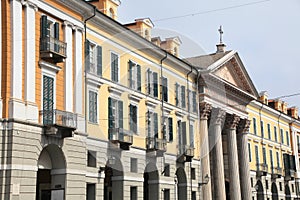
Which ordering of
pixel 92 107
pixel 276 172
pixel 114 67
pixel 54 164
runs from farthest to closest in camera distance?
pixel 276 172 → pixel 114 67 → pixel 92 107 → pixel 54 164

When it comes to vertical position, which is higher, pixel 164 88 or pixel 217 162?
pixel 164 88

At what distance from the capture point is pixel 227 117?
165 feet

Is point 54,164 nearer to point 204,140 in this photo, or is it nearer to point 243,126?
point 204,140

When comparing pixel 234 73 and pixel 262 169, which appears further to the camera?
pixel 262 169

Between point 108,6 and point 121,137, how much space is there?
8.91 meters

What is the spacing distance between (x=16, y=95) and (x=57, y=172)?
4.89 meters

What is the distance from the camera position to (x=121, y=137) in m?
31.6

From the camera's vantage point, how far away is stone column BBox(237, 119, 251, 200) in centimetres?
5156

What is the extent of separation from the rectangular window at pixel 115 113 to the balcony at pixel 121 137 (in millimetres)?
465

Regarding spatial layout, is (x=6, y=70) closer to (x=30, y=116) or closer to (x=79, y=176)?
(x=30, y=116)

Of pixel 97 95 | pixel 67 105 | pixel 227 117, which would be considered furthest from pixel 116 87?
pixel 227 117

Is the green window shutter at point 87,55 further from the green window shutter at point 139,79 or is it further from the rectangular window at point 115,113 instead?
the green window shutter at point 139,79

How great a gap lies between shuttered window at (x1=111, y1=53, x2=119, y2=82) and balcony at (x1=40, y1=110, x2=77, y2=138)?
6709 millimetres

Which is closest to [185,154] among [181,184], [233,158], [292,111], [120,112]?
[181,184]
